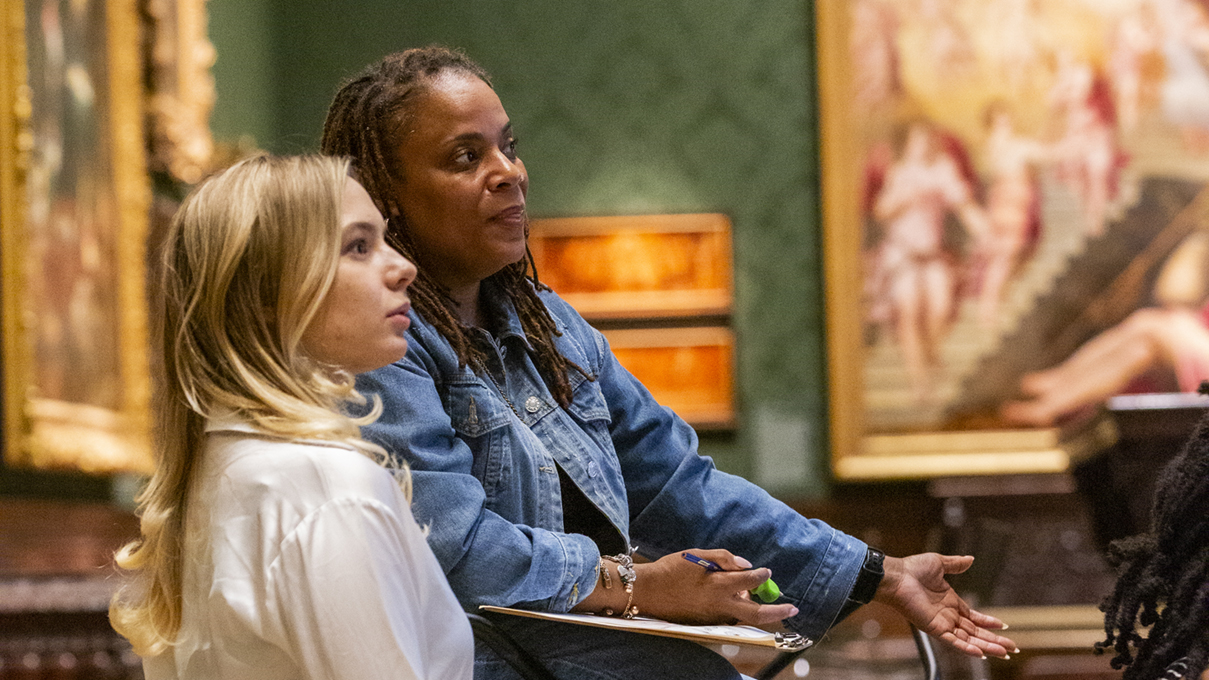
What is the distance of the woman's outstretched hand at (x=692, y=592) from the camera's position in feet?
5.37

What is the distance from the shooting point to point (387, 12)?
7.51 meters

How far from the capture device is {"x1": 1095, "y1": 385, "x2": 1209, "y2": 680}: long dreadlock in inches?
60.0

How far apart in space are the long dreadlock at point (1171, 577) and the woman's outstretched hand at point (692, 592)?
48cm

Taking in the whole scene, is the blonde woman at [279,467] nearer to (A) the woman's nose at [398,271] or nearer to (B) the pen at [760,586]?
(A) the woman's nose at [398,271]

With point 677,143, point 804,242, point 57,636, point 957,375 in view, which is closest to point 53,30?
point 57,636

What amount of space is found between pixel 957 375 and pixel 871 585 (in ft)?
17.8

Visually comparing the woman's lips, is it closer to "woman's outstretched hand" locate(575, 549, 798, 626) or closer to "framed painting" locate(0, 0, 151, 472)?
"woman's outstretched hand" locate(575, 549, 798, 626)

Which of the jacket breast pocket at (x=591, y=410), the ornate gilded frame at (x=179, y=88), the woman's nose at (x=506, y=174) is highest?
the ornate gilded frame at (x=179, y=88)

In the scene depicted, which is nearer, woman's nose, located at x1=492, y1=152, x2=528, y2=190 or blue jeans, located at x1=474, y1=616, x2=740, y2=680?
blue jeans, located at x1=474, y1=616, x2=740, y2=680

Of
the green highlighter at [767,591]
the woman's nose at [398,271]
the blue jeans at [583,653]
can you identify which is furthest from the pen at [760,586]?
the woman's nose at [398,271]

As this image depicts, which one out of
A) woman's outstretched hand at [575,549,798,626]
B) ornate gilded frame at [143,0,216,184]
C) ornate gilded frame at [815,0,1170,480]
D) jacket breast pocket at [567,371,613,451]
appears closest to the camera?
woman's outstretched hand at [575,549,798,626]

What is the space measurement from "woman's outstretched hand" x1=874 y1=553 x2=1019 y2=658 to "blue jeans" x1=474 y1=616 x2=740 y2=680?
1.55 ft

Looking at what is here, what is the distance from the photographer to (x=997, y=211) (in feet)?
23.7

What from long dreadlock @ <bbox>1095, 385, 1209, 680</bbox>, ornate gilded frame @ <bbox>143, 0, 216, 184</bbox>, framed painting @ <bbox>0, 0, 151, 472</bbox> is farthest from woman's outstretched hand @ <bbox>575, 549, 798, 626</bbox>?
ornate gilded frame @ <bbox>143, 0, 216, 184</bbox>
